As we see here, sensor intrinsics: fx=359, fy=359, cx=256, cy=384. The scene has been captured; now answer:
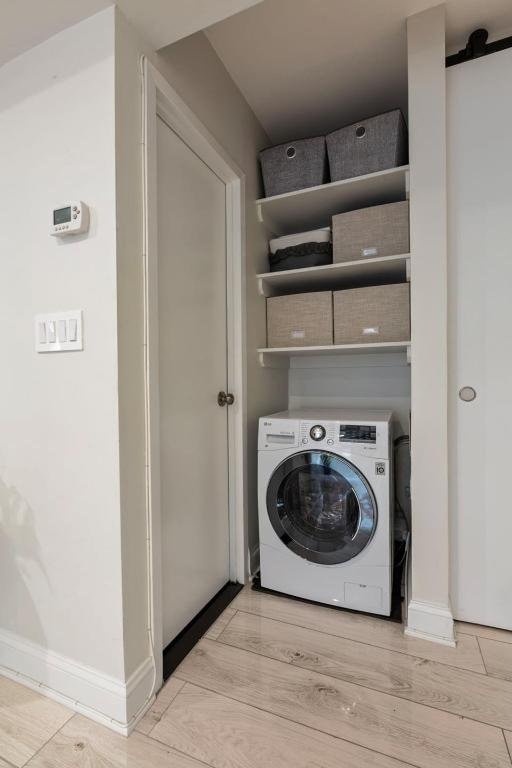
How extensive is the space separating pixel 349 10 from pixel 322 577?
2.37m

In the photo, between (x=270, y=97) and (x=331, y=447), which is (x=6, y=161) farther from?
(x=331, y=447)

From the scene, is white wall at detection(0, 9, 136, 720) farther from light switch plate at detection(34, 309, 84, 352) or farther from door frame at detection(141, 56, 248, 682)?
door frame at detection(141, 56, 248, 682)

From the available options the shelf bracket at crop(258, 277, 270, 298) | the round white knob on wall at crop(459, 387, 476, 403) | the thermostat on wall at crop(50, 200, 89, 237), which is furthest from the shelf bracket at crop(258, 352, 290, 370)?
the thermostat on wall at crop(50, 200, 89, 237)

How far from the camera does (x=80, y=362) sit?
1.14m

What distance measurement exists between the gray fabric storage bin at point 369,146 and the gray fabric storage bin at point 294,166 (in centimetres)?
6

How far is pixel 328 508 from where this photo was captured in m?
1.69

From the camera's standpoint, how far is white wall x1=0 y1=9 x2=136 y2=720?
3.59ft

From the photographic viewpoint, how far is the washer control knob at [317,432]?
64.7 inches

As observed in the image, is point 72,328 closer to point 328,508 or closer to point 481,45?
point 328,508

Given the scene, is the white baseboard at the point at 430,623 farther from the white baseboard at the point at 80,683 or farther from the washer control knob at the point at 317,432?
the white baseboard at the point at 80,683

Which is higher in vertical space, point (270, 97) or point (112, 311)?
point (270, 97)

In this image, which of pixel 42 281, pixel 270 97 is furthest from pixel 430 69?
pixel 42 281

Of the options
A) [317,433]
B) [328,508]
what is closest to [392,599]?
[328,508]

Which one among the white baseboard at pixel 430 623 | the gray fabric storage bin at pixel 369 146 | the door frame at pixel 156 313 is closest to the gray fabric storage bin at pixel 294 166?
the gray fabric storage bin at pixel 369 146
